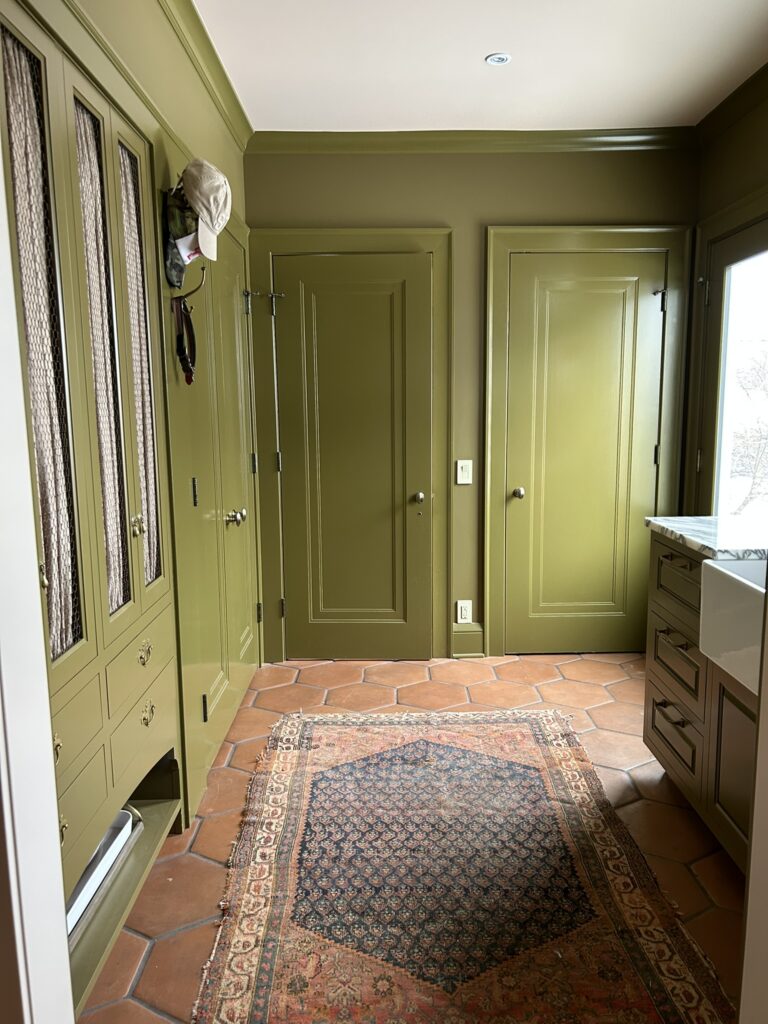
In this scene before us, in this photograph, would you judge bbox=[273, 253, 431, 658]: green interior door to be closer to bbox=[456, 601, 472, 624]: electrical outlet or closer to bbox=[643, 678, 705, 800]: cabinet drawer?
bbox=[456, 601, 472, 624]: electrical outlet

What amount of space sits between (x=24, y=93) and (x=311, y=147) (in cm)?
239

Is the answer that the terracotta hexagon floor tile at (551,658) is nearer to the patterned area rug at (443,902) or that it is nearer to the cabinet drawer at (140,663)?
the patterned area rug at (443,902)

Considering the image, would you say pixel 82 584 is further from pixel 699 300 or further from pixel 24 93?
pixel 699 300

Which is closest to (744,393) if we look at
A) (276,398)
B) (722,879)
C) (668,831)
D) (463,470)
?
(463,470)

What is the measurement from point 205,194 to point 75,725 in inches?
63.2

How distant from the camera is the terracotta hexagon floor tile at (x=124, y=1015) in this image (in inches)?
61.2

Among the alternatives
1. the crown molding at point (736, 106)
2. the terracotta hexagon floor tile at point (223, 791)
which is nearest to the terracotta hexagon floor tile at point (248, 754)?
the terracotta hexagon floor tile at point (223, 791)

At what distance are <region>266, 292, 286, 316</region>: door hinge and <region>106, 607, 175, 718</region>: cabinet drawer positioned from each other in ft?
6.30

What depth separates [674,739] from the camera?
7.66 ft

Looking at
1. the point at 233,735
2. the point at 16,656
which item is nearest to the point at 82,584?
the point at 16,656

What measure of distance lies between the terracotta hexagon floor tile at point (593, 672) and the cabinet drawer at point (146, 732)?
2167mm

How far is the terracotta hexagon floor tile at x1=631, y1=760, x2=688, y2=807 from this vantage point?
2.44 meters

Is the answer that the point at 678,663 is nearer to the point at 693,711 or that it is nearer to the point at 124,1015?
the point at 693,711

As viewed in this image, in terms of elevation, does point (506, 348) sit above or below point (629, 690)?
above
